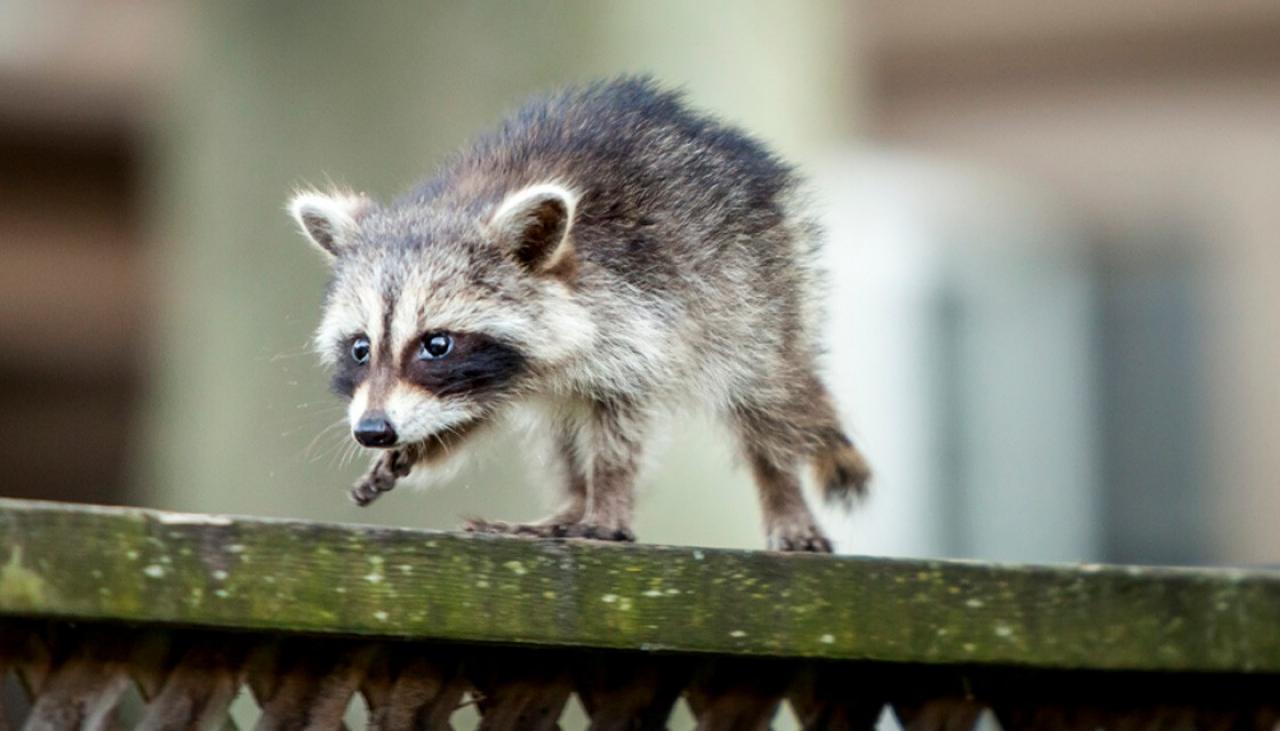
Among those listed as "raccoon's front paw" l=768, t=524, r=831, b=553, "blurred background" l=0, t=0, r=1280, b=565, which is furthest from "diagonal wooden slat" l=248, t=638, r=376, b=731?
"blurred background" l=0, t=0, r=1280, b=565

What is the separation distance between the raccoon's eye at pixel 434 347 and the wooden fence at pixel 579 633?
1234 millimetres

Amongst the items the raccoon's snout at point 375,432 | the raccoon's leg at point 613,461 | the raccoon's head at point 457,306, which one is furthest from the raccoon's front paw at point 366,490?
the raccoon's leg at point 613,461

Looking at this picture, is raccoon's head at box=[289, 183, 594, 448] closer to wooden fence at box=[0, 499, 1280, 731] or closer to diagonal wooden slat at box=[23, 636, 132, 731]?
wooden fence at box=[0, 499, 1280, 731]

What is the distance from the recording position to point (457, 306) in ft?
12.5

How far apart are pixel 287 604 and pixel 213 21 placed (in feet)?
16.9

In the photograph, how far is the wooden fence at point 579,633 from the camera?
2322mm

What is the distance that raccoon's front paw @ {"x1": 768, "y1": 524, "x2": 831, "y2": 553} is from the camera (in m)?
3.92

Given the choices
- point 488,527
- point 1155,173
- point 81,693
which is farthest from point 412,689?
point 1155,173

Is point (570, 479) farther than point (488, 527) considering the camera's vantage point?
Yes

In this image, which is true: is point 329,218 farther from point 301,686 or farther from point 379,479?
point 301,686

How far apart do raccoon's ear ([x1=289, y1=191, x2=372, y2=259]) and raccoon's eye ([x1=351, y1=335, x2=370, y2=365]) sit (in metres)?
0.26

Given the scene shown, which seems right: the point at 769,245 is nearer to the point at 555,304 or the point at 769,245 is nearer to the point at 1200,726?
the point at 555,304

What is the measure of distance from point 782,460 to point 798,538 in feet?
0.51

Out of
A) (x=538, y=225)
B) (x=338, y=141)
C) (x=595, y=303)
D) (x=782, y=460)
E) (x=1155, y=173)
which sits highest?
(x=538, y=225)
